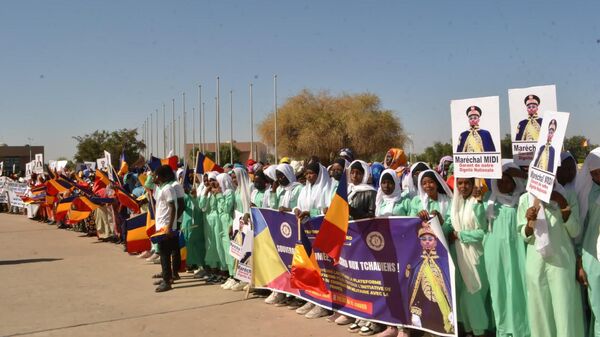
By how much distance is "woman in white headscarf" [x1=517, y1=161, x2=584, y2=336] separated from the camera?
419 centimetres

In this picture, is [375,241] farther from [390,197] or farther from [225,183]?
[225,183]

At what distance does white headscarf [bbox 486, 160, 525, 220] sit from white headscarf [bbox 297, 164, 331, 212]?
208 centimetres

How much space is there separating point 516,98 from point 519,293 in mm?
1682

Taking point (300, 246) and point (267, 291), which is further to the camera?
point (267, 291)

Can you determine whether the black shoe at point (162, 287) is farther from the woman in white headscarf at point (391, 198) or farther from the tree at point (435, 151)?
the tree at point (435, 151)

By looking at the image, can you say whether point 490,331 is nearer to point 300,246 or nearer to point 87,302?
point 300,246

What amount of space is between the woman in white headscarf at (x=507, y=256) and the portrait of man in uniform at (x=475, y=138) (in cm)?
35

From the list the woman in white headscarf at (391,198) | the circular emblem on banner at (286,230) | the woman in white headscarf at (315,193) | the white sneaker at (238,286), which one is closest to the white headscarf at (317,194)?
the woman in white headscarf at (315,193)

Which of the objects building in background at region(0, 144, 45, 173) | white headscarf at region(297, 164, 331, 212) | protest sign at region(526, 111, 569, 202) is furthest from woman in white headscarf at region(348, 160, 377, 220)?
building in background at region(0, 144, 45, 173)

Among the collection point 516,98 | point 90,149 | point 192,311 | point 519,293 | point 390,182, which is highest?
point 90,149

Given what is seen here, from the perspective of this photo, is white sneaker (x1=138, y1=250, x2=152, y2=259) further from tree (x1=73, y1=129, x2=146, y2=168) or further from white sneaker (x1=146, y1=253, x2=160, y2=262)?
tree (x1=73, y1=129, x2=146, y2=168)

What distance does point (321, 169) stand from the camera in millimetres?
6562

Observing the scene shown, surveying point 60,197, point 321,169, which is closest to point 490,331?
point 321,169

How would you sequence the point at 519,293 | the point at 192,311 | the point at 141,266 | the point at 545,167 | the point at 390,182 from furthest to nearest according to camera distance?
the point at 141,266 < the point at 192,311 < the point at 390,182 < the point at 519,293 < the point at 545,167
